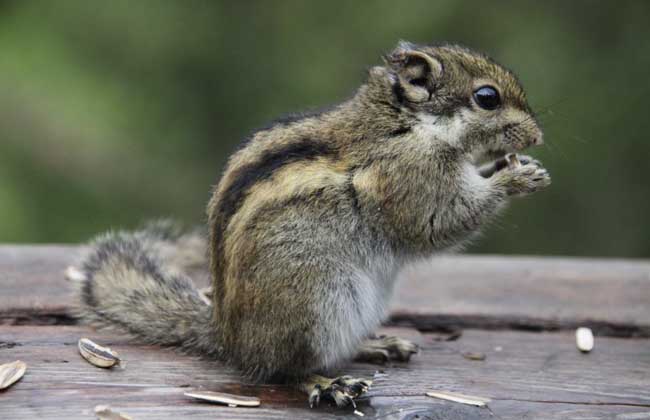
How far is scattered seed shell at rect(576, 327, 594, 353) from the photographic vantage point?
3.31 metres

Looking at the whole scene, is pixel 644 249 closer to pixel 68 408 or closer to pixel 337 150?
pixel 337 150

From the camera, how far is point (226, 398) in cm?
273

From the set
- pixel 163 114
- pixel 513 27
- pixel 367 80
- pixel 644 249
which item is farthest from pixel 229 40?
pixel 367 80

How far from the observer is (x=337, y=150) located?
3.04 metres

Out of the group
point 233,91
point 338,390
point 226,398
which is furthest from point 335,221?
point 233,91

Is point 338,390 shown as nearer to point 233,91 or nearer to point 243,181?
point 243,181

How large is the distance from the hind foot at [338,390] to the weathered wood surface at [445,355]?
31mm

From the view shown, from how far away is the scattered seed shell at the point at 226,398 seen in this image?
2709 millimetres

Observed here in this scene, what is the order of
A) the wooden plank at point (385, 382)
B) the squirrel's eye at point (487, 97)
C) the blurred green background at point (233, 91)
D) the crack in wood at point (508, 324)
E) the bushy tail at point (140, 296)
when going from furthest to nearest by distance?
the blurred green background at point (233, 91)
the crack in wood at point (508, 324)
the squirrel's eye at point (487, 97)
the bushy tail at point (140, 296)
the wooden plank at point (385, 382)

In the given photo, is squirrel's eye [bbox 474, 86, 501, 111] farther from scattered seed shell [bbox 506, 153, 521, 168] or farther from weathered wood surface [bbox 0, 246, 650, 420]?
weathered wood surface [bbox 0, 246, 650, 420]

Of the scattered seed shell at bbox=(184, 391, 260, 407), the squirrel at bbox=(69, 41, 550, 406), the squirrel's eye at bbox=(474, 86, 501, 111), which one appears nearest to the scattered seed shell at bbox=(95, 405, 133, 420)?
the scattered seed shell at bbox=(184, 391, 260, 407)

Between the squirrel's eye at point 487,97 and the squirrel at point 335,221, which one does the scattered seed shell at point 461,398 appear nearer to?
the squirrel at point 335,221

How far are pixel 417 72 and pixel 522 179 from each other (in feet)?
1.58

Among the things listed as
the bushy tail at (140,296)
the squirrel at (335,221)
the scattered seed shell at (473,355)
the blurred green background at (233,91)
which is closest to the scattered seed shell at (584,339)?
the scattered seed shell at (473,355)
